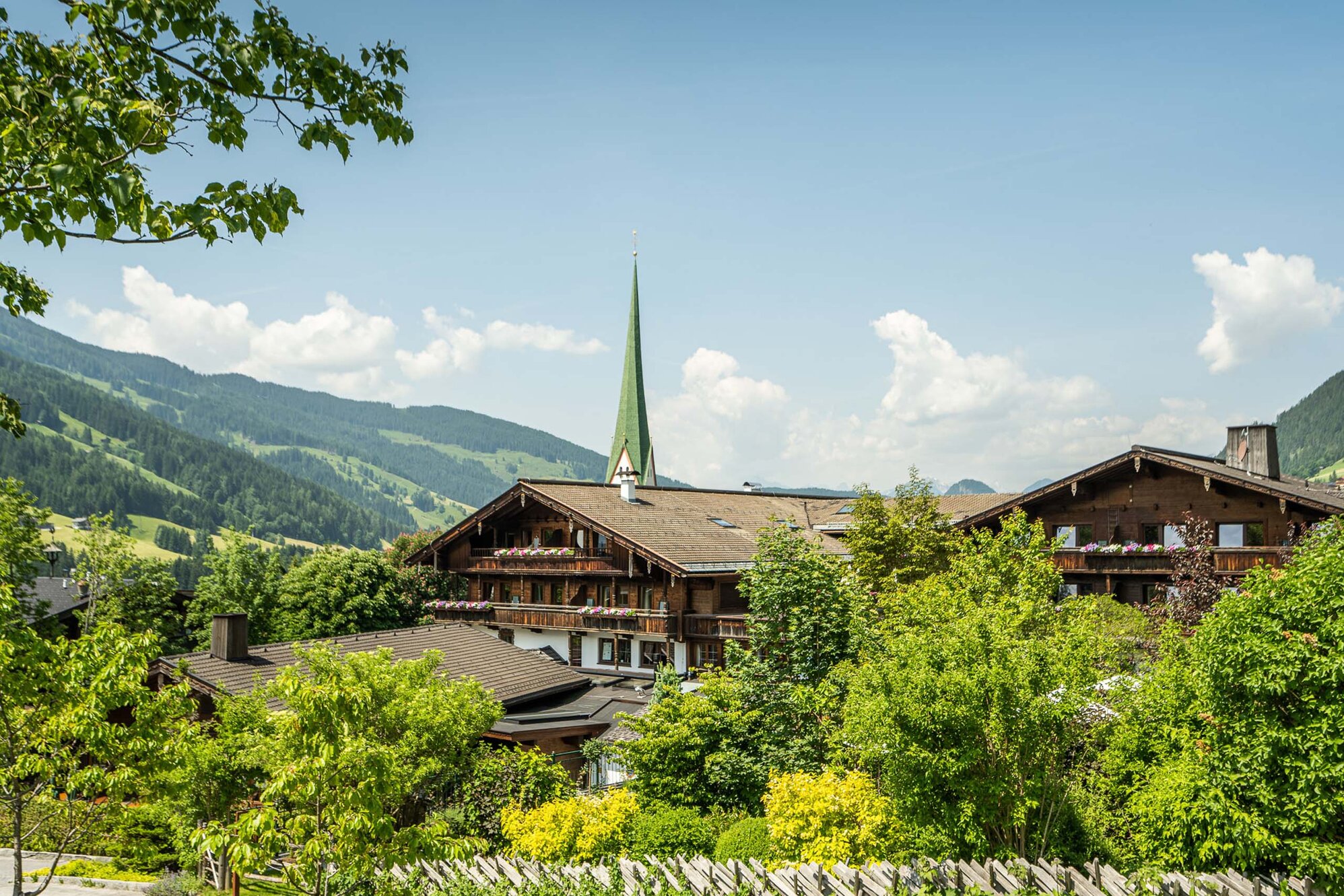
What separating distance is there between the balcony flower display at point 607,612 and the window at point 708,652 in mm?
2764

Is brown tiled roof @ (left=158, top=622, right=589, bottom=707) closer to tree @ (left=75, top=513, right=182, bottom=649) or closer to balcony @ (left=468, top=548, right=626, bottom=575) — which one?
balcony @ (left=468, top=548, right=626, bottom=575)

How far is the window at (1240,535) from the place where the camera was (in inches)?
1184

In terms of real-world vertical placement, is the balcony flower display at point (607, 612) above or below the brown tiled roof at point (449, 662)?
above

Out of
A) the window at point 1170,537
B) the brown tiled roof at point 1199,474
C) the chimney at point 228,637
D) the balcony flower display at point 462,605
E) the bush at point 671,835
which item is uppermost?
the brown tiled roof at point 1199,474

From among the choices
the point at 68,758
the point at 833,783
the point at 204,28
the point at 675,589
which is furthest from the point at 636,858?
the point at 675,589

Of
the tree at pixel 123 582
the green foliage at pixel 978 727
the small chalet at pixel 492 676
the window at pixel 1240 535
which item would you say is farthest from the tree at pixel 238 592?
the window at pixel 1240 535

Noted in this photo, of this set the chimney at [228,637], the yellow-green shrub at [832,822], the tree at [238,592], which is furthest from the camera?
the tree at [238,592]

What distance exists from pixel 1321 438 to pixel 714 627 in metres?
200

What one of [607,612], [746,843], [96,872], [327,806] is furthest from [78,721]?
[607,612]

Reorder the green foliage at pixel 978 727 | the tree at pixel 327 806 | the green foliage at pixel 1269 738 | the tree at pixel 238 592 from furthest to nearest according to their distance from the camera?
the tree at pixel 238 592
the green foliage at pixel 978 727
the green foliage at pixel 1269 738
the tree at pixel 327 806

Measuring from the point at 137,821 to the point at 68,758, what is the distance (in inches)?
393

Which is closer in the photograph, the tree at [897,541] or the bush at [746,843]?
the bush at [746,843]

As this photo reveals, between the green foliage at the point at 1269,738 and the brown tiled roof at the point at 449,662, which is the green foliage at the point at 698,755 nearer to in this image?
the brown tiled roof at the point at 449,662

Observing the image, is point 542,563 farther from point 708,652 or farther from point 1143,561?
point 1143,561
